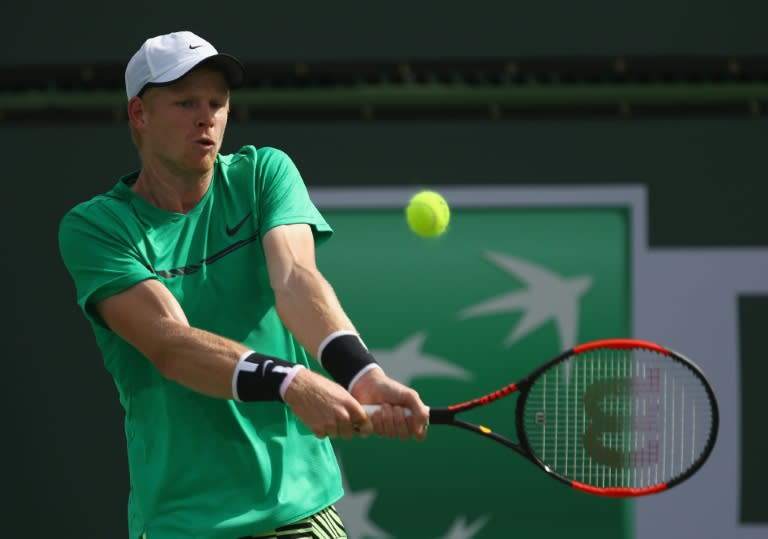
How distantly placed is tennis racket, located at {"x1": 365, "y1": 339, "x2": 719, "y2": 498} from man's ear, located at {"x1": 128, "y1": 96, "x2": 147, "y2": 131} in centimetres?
89

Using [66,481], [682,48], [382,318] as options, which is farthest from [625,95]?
[66,481]

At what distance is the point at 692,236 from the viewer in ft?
18.6

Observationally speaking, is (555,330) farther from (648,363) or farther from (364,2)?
(364,2)

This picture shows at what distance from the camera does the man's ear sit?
2896mm

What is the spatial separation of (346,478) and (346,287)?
87 cm

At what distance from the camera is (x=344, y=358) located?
267cm

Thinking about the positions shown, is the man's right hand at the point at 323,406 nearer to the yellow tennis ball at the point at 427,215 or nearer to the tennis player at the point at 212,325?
the tennis player at the point at 212,325

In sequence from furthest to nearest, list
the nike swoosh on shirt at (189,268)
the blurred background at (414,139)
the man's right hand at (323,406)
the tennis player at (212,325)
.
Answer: the blurred background at (414,139), the nike swoosh on shirt at (189,268), the tennis player at (212,325), the man's right hand at (323,406)

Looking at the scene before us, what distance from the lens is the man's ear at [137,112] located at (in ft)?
9.50

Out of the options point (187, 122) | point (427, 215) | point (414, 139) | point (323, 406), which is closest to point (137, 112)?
point (187, 122)

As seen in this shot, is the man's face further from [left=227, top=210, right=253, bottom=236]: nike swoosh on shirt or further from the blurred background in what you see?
the blurred background

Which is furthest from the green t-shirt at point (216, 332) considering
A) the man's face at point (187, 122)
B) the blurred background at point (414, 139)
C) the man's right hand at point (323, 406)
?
the blurred background at point (414, 139)

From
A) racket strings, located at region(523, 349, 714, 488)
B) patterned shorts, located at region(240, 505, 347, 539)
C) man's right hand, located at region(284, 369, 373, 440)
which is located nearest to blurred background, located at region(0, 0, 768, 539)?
racket strings, located at region(523, 349, 714, 488)

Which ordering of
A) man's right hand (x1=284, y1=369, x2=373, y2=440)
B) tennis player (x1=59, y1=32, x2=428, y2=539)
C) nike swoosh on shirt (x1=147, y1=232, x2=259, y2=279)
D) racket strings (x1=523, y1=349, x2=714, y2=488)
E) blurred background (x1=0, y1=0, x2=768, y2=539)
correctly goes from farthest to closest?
blurred background (x1=0, y1=0, x2=768, y2=539)
racket strings (x1=523, y1=349, x2=714, y2=488)
nike swoosh on shirt (x1=147, y1=232, x2=259, y2=279)
tennis player (x1=59, y1=32, x2=428, y2=539)
man's right hand (x1=284, y1=369, x2=373, y2=440)
